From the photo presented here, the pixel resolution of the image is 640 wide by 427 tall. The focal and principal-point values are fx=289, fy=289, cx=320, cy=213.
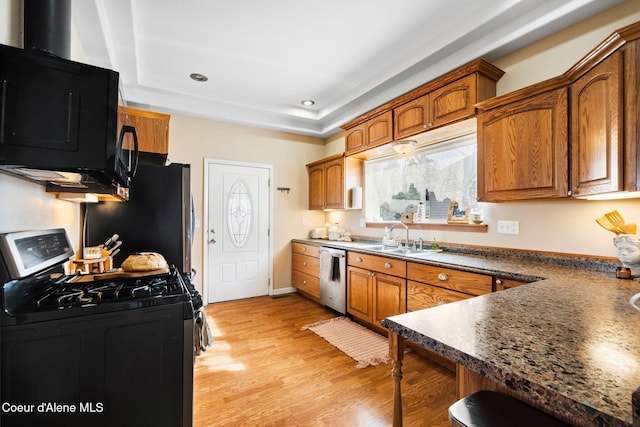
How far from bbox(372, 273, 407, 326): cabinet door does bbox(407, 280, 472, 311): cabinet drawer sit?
0.23 feet

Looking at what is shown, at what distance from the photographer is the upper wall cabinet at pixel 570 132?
146 centimetres

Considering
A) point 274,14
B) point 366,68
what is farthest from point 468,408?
point 366,68

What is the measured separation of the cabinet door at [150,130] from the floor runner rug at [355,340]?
7.92 ft

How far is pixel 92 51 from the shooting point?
2443 mm

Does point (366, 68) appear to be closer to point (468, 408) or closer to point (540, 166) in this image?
point (540, 166)

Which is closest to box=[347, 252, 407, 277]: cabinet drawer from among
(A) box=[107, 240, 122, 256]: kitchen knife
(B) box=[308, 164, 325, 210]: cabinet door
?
(B) box=[308, 164, 325, 210]: cabinet door

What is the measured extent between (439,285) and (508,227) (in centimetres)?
80

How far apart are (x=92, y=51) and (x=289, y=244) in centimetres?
327

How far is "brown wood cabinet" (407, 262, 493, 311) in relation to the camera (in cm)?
201

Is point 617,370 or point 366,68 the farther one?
point 366,68

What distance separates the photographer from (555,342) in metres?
0.80

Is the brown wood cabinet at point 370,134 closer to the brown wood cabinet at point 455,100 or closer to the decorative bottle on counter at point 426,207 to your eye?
the brown wood cabinet at point 455,100

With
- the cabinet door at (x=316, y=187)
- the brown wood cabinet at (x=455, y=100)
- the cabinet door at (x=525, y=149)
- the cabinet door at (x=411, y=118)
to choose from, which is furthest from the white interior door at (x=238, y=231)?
the cabinet door at (x=525, y=149)

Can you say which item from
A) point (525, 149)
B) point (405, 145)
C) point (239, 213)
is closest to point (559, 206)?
point (525, 149)
